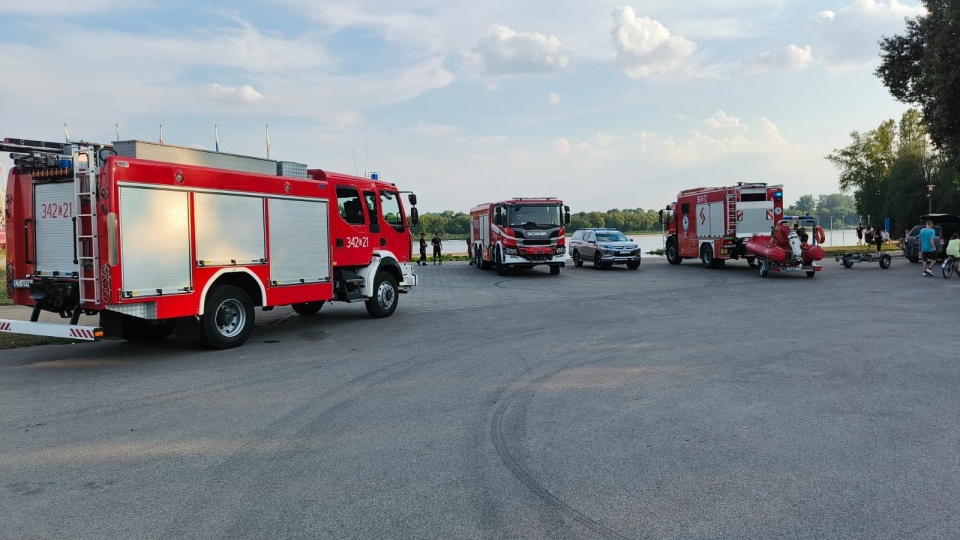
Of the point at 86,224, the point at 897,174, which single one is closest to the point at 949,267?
the point at 86,224

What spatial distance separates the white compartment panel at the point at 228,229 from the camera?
9484mm

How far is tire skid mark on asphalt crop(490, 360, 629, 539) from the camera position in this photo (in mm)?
3641

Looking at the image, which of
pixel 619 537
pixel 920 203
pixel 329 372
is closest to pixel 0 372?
pixel 329 372

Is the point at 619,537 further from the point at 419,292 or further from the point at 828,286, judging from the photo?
the point at 828,286

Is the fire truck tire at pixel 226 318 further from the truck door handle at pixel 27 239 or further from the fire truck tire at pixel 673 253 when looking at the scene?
the fire truck tire at pixel 673 253

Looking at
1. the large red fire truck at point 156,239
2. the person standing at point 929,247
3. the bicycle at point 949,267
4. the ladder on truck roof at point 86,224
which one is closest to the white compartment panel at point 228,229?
the large red fire truck at point 156,239

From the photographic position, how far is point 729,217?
25.0 metres

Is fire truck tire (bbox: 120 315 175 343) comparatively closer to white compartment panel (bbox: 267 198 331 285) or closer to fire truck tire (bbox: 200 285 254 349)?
fire truck tire (bbox: 200 285 254 349)

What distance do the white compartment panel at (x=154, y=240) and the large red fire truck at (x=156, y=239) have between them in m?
0.01

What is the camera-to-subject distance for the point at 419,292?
19172 mm

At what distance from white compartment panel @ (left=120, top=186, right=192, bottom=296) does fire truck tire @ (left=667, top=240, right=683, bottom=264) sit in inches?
958

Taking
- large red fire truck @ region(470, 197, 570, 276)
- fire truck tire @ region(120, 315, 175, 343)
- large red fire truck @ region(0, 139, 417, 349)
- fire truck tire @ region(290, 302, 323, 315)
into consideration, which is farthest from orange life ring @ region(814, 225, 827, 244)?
fire truck tire @ region(120, 315, 175, 343)

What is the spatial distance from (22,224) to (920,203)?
219 feet

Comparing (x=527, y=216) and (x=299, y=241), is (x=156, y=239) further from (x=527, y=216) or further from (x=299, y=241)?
(x=527, y=216)
